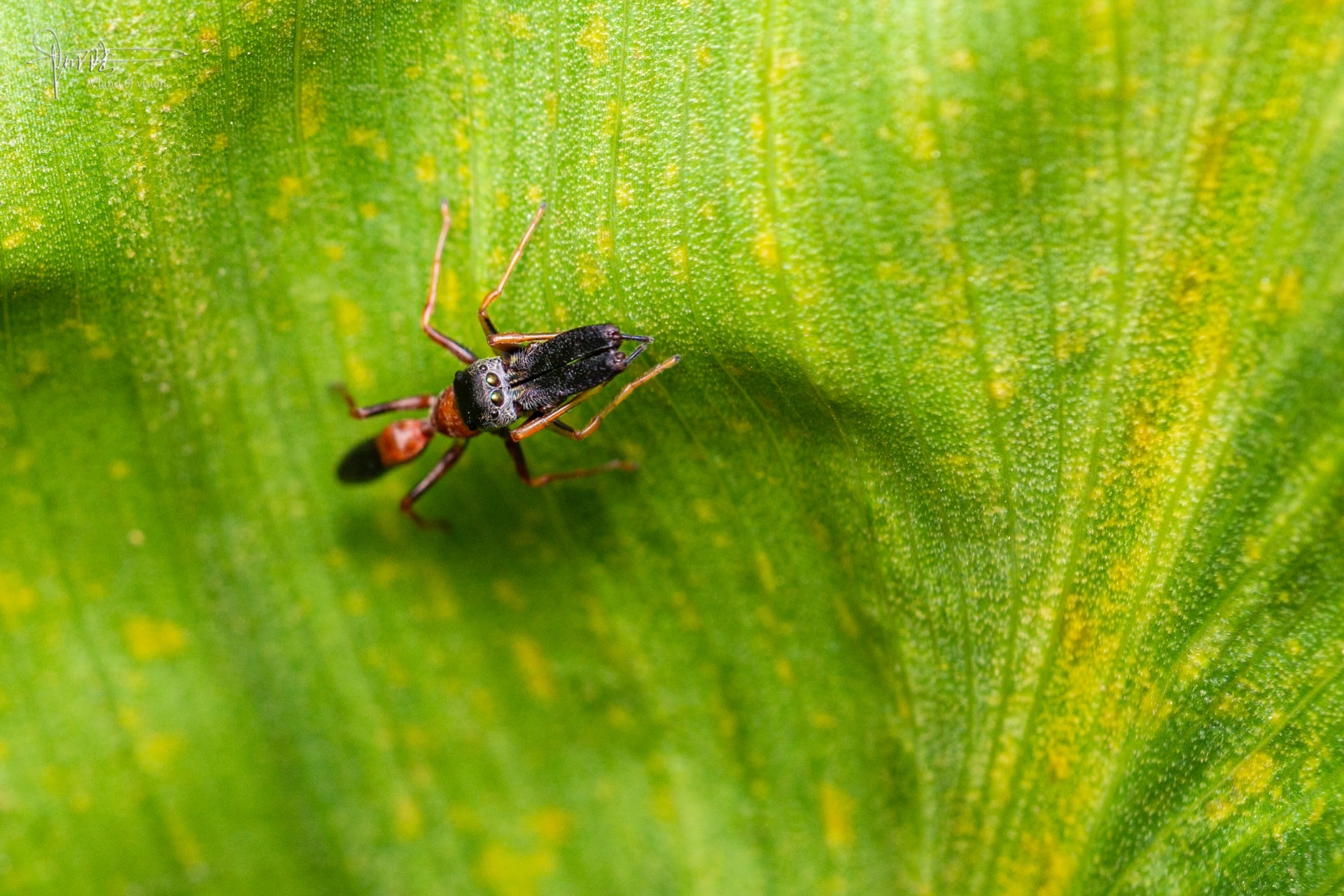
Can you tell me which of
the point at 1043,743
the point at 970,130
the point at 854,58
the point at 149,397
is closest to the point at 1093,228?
the point at 970,130

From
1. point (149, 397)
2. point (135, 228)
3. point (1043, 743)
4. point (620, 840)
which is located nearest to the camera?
point (1043, 743)

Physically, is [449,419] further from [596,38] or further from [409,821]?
[596,38]

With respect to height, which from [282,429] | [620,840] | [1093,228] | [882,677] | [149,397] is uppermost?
[1093,228]

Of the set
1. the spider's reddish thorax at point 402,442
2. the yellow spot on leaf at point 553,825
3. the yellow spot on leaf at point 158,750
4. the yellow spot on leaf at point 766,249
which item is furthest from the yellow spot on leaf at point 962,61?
the yellow spot on leaf at point 158,750

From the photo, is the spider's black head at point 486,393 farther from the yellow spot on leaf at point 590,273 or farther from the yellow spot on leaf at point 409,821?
the yellow spot on leaf at point 409,821

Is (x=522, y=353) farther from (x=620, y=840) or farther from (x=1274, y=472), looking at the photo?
(x=1274, y=472)

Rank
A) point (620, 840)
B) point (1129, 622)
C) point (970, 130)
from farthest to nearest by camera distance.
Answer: point (620, 840) → point (1129, 622) → point (970, 130)
